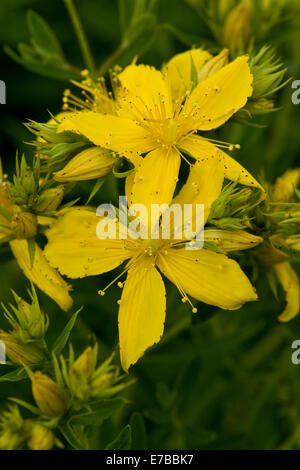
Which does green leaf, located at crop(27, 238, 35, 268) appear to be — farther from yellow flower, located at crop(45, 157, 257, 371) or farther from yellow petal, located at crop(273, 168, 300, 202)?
yellow petal, located at crop(273, 168, 300, 202)

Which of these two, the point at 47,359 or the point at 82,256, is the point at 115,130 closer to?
the point at 82,256

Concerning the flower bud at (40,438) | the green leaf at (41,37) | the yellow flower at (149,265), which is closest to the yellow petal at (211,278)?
the yellow flower at (149,265)

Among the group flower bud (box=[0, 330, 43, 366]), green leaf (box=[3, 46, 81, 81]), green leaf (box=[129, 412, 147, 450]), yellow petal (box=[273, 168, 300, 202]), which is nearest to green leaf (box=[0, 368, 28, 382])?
flower bud (box=[0, 330, 43, 366])

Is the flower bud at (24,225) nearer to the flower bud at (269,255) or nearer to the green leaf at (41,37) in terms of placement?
the flower bud at (269,255)

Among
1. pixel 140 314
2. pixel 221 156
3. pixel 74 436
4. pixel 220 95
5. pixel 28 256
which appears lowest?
pixel 74 436

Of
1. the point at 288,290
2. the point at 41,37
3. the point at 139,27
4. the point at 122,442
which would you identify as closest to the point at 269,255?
the point at 288,290

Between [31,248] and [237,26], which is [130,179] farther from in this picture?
[237,26]
